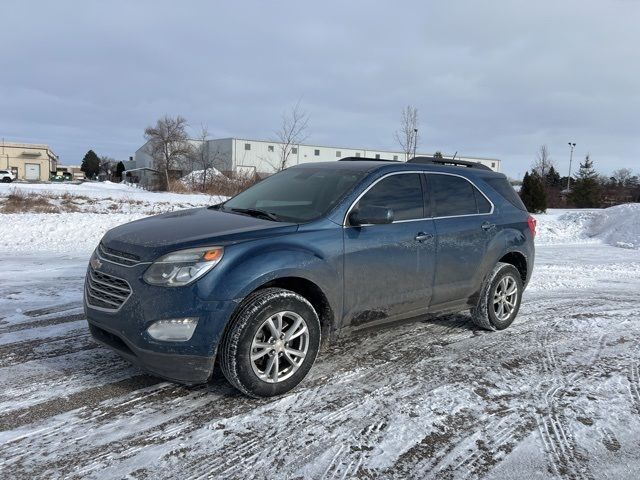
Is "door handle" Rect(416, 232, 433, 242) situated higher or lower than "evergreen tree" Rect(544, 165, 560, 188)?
lower

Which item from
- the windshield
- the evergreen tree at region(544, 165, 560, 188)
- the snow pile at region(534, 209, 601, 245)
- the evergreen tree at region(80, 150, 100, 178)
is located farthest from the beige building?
the windshield

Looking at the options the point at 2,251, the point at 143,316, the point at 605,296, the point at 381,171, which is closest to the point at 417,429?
the point at 143,316

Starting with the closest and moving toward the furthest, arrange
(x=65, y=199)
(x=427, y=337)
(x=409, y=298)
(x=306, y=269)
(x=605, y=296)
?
(x=306, y=269) < (x=409, y=298) < (x=427, y=337) < (x=605, y=296) < (x=65, y=199)

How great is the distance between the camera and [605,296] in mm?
7746

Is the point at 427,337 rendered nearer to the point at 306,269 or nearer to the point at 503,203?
the point at 503,203

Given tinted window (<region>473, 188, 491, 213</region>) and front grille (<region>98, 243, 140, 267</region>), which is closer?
front grille (<region>98, 243, 140, 267</region>)

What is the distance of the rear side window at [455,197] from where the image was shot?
508 centimetres

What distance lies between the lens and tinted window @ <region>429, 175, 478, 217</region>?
16.6 ft

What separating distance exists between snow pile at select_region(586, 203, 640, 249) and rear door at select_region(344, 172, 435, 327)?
12875 mm

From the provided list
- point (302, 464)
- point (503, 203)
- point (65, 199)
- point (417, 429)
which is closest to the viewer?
point (302, 464)

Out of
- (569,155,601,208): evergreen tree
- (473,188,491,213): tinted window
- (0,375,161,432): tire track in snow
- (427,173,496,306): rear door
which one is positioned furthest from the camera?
(569,155,601,208): evergreen tree

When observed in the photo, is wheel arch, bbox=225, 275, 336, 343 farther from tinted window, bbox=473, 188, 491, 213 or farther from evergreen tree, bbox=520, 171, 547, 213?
evergreen tree, bbox=520, 171, 547, 213

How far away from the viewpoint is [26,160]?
81.7 m

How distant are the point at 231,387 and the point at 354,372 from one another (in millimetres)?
1054
